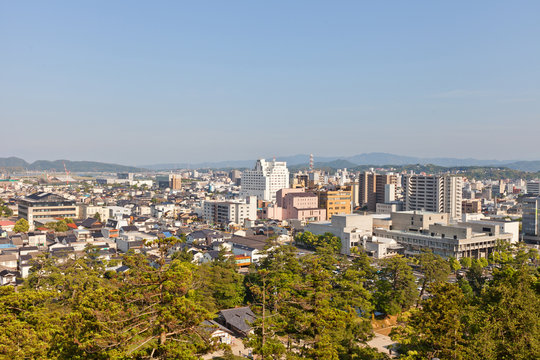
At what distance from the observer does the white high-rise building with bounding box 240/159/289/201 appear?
59438 mm

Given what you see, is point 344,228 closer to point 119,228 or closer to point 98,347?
point 119,228

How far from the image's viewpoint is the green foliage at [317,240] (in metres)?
28.5

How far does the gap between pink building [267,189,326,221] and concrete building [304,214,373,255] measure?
1288 cm

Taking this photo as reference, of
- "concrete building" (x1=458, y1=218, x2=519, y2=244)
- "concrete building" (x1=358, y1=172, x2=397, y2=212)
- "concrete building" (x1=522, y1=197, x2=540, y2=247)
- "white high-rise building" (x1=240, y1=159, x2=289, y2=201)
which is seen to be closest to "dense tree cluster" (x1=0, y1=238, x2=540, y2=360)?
"concrete building" (x1=458, y1=218, x2=519, y2=244)

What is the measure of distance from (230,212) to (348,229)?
629 inches

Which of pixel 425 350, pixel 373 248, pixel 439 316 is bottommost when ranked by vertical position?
pixel 373 248

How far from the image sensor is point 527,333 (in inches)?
330

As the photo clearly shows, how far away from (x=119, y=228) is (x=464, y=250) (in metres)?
24.3

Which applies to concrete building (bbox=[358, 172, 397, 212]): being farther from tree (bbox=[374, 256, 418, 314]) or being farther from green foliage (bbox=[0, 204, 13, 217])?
green foliage (bbox=[0, 204, 13, 217])

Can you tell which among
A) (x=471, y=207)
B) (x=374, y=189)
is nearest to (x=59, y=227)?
(x=374, y=189)

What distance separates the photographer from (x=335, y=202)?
47.2 metres

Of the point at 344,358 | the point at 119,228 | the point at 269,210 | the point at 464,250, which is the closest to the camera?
the point at 344,358

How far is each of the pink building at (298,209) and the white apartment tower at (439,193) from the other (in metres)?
10.1

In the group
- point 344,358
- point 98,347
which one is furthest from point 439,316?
point 98,347
